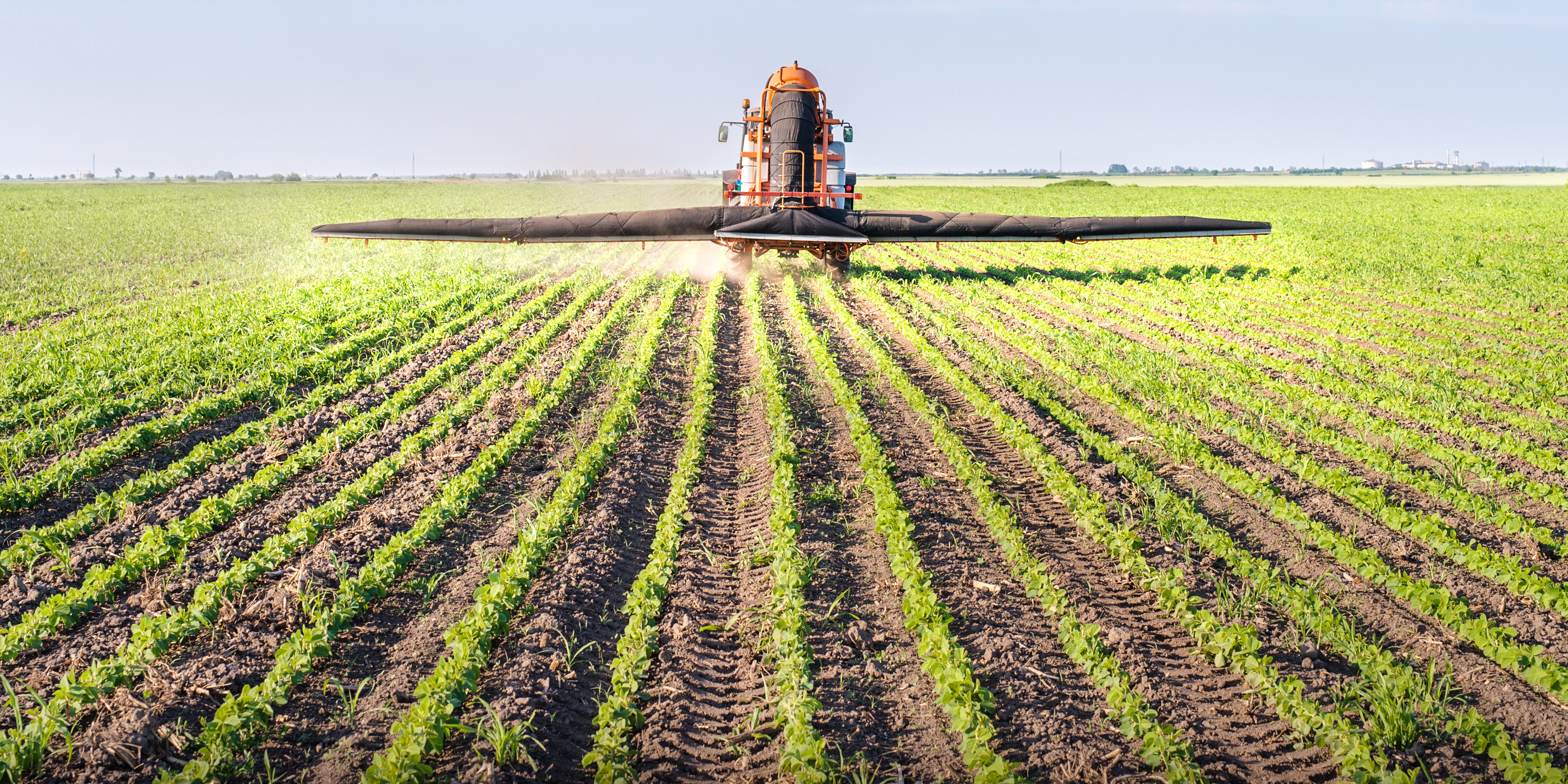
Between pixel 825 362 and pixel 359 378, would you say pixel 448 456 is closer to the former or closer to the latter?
pixel 359 378

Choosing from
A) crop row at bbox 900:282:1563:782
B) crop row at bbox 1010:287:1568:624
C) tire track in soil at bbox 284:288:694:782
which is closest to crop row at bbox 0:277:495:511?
tire track in soil at bbox 284:288:694:782

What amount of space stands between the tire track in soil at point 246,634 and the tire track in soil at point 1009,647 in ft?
8.01

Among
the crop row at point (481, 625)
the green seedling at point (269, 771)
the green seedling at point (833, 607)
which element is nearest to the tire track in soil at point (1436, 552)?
the green seedling at point (833, 607)

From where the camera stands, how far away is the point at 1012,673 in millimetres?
3830

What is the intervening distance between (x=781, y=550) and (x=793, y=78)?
483 inches

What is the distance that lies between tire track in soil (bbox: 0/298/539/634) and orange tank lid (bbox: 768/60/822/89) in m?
9.06

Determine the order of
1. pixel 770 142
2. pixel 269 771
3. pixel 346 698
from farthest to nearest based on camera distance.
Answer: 1. pixel 770 142
2. pixel 346 698
3. pixel 269 771

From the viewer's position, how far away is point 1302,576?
15.4 feet

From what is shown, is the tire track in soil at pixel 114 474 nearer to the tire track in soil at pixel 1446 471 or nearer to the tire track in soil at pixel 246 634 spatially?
the tire track in soil at pixel 246 634

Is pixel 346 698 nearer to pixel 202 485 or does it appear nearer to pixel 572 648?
pixel 572 648

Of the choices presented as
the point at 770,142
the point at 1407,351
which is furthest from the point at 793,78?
the point at 1407,351

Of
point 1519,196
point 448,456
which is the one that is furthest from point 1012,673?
point 1519,196

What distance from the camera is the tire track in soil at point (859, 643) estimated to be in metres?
3.38

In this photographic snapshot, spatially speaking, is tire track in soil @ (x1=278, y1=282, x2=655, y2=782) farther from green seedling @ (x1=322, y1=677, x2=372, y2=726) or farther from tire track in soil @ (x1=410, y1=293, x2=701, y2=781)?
tire track in soil @ (x1=410, y1=293, x2=701, y2=781)
